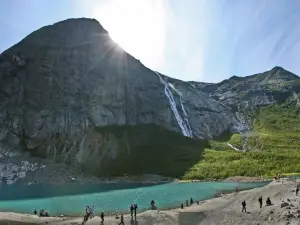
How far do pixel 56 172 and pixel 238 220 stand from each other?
426ft

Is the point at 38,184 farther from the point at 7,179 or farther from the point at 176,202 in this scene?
the point at 176,202

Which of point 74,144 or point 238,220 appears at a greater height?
point 74,144

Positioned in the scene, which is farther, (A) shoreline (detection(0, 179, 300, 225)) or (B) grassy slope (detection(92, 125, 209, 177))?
(B) grassy slope (detection(92, 125, 209, 177))

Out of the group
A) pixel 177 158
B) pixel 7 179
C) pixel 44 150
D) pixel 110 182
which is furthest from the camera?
pixel 44 150

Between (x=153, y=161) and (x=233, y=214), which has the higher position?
(x=153, y=161)

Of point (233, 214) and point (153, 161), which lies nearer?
point (233, 214)

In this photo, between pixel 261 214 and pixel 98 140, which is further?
pixel 98 140

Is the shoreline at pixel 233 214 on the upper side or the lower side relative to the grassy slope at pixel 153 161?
lower

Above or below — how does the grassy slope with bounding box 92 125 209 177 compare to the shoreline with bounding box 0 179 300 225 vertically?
above

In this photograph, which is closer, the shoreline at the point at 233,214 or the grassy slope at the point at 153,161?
the shoreline at the point at 233,214

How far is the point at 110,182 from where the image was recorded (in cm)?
16162

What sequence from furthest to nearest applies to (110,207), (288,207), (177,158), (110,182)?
(177,158) < (110,182) < (110,207) < (288,207)

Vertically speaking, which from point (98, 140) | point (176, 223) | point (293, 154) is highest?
point (98, 140)

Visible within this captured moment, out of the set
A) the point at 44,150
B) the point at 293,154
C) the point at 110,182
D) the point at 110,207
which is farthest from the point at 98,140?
the point at 110,207
